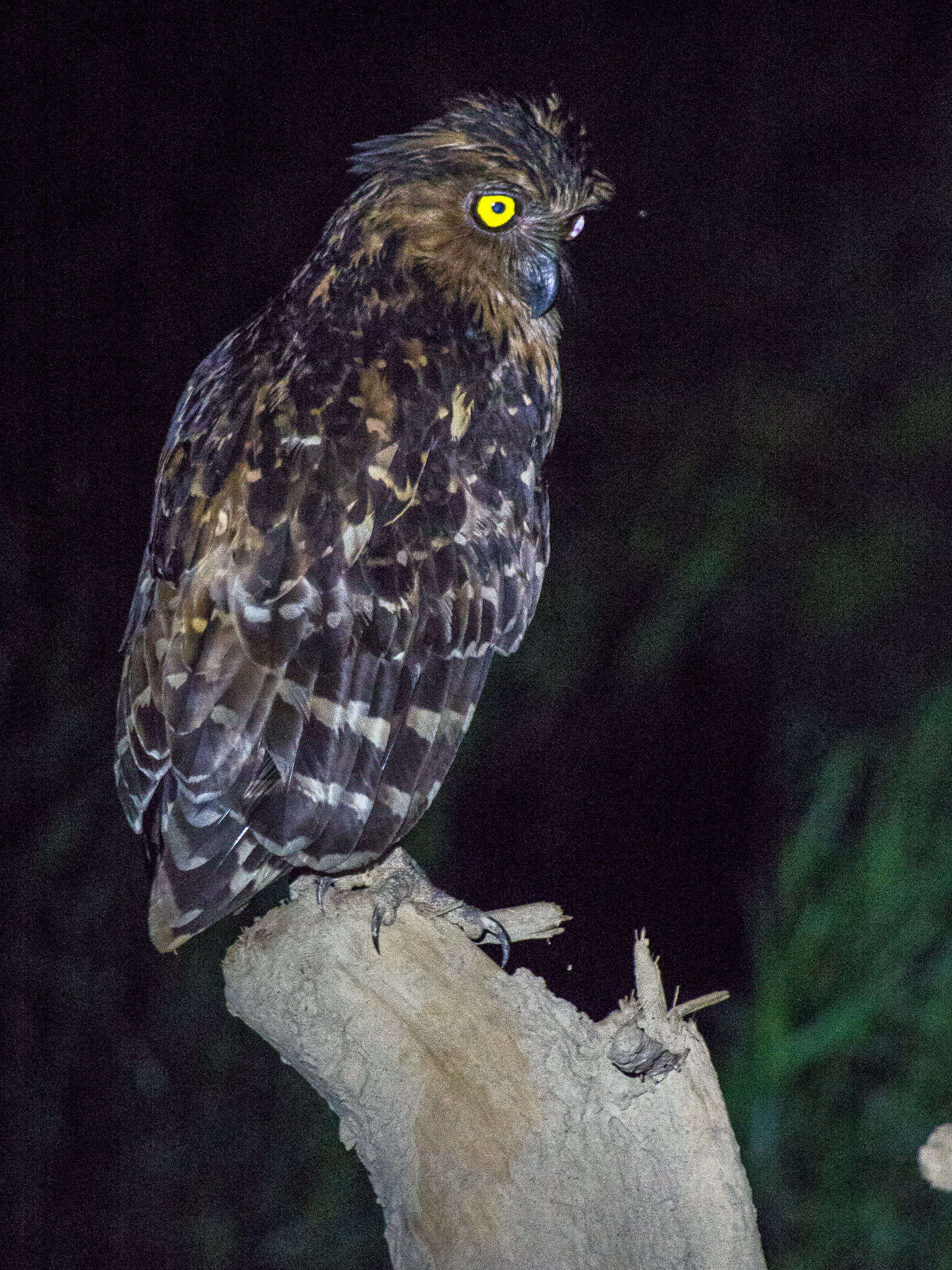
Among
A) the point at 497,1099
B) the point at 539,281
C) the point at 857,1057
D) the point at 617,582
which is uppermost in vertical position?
the point at 539,281

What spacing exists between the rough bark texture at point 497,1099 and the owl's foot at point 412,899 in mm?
20

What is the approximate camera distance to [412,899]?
3.93 ft

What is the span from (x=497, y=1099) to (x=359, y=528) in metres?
0.53

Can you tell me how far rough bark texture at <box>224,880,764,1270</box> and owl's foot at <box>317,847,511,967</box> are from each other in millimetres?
20

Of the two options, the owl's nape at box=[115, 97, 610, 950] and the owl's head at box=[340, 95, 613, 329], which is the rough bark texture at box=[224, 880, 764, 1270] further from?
the owl's head at box=[340, 95, 613, 329]

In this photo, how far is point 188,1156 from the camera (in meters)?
2.00

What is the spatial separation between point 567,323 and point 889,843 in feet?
3.28

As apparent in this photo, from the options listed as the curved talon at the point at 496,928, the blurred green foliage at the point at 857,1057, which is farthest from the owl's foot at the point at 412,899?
the blurred green foliage at the point at 857,1057

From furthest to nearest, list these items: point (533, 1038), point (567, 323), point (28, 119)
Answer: point (567, 323)
point (28, 119)
point (533, 1038)

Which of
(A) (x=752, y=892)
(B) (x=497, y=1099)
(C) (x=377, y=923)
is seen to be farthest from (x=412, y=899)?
(A) (x=752, y=892)

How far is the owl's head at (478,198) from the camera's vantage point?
127 cm

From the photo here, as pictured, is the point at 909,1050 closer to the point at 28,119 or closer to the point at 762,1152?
the point at 762,1152

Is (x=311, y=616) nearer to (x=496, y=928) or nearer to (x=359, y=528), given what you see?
(x=359, y=528)

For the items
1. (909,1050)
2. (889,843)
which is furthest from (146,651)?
(909,1050)
